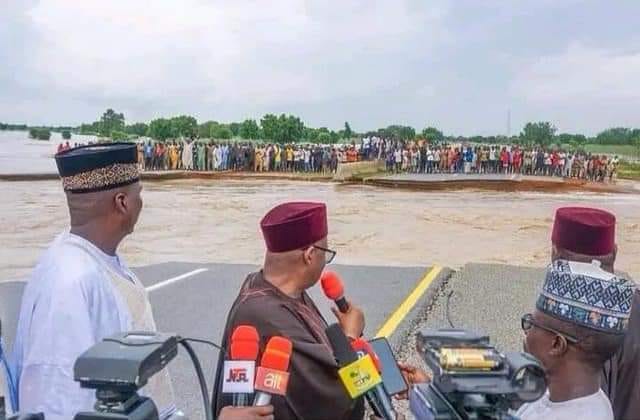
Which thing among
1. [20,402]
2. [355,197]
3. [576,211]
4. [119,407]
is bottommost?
[355,197]

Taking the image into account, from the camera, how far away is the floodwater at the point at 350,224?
14445mm

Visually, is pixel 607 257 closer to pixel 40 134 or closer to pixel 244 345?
pixel 244 345

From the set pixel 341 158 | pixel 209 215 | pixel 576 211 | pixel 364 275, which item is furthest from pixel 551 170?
pixel 576 211

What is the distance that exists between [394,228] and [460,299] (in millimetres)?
10122

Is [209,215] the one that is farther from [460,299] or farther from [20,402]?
[20,402]

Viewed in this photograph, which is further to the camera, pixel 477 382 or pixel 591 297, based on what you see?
pixel 591 297

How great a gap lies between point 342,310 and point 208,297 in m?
6.68

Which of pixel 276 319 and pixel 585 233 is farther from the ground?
pixel 585 233

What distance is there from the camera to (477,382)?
1.54 m

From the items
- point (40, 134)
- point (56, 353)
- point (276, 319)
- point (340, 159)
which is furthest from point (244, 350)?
point (40, 134)

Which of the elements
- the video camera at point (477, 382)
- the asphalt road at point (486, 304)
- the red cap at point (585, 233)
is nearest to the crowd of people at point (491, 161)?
the asphalt road at point (486, 304)

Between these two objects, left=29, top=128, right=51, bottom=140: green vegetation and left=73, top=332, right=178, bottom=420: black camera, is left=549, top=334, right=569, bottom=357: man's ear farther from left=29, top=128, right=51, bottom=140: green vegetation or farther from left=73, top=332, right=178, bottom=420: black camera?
left=29, top=128, right=51, bottom=140: green vegetation

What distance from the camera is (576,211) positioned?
11.7 feet

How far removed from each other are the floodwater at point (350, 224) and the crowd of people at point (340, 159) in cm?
1144
